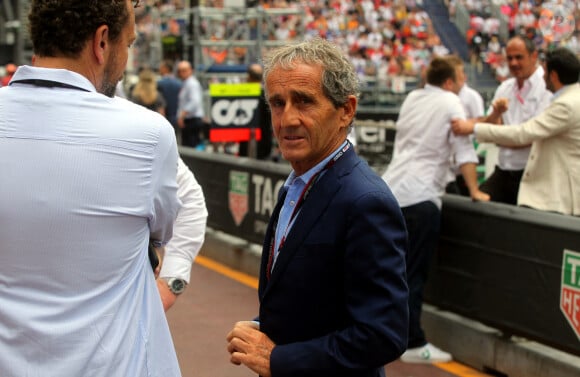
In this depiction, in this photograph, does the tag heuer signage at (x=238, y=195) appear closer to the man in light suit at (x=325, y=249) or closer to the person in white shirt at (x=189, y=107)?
the man in light suit at (x=325, y=249)

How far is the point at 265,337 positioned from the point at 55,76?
0.84 meters

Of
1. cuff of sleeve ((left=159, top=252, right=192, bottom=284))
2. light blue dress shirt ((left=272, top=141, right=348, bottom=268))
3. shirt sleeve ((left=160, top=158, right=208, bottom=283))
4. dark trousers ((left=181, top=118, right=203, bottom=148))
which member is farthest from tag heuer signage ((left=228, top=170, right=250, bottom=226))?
dark trousers ((left=181, top=118, right=203, bottom=148))

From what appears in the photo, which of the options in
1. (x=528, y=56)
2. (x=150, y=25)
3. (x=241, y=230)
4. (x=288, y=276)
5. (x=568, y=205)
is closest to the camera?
(x=288, y=276)

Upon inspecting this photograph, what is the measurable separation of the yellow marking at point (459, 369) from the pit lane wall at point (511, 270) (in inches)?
13.8

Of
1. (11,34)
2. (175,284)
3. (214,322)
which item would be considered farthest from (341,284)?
(11,34)

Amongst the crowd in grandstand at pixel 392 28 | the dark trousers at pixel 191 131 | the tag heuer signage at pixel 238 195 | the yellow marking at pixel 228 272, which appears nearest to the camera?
the yellow marking at pixel 228 272

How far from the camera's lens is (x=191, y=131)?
57.4ft

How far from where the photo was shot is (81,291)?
7.47ft

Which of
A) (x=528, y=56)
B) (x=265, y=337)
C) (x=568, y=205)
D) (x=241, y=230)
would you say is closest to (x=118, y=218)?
(x=265, y=337)

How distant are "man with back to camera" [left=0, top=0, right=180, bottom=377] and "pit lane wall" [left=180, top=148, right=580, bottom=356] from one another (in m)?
3.72

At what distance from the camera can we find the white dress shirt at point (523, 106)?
7.14 meters

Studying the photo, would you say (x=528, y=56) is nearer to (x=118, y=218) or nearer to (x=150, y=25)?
(x=118, y=218)

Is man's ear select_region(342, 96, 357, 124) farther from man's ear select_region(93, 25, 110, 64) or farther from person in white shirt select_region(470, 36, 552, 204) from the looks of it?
person in white shirt select_region(470, 36, 552, 204)

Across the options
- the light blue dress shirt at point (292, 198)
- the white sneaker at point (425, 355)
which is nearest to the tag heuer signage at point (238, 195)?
the white sneaker at point (425, 355)
